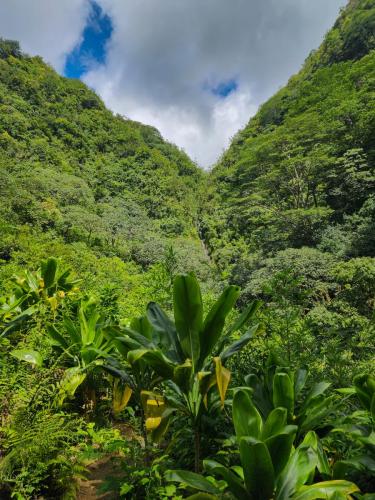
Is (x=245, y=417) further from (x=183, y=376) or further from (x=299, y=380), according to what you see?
(x=299, y=380)

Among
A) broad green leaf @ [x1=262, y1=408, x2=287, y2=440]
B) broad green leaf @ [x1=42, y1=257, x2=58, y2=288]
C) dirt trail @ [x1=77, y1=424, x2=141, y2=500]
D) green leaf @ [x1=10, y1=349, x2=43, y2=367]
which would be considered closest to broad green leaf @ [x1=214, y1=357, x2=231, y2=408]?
broad green leaf @ [x1=262, y1=408, x2=287, y2=440]

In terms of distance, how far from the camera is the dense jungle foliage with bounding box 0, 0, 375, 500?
5.20 ft

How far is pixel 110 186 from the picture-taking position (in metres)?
32.6

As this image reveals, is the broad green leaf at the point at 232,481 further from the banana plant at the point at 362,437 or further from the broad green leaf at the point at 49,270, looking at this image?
the broad green leaf at the point at 49,270

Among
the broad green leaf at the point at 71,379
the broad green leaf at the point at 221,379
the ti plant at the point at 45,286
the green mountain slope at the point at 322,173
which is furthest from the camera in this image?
the green mountain slope at the point at 322,173

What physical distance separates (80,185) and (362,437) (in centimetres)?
2410

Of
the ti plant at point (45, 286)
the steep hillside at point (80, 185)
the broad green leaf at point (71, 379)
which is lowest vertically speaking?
the broad green leaf at point (71, 379)

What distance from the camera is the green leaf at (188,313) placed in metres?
1.89

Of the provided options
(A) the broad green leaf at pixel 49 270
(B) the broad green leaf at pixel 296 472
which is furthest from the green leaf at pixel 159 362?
(A) the broad green leaf at pixel 49 270

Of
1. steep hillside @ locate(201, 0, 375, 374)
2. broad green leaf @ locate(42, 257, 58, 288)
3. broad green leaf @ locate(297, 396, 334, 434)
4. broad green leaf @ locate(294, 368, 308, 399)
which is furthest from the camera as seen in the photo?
steep hillside @ locate(201, 0, 375, 374)

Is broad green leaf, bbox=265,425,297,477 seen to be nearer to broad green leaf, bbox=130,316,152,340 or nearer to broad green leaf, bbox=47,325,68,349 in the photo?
broad green leaf, bbox=130,316,152,340

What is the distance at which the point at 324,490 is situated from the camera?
1.28 meters

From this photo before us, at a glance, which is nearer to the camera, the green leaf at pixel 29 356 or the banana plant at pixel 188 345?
the banana plant at pixel 188 345

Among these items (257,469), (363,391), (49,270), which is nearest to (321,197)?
(49,270)
